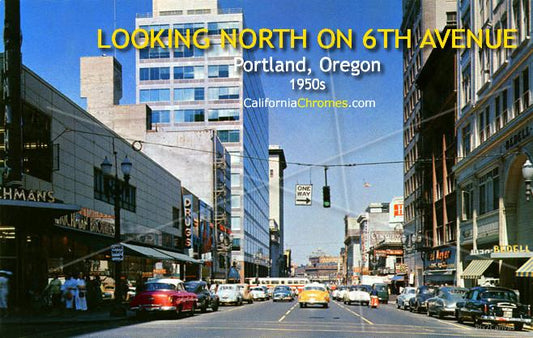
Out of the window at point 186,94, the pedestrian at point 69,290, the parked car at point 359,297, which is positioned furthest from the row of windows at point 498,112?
the window at point 186,94

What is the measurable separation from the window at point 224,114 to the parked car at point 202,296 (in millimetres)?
61237

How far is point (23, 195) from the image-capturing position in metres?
27.2

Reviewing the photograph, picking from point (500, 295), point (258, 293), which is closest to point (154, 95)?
point (258, 293)

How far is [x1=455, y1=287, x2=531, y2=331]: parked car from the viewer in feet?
87.2

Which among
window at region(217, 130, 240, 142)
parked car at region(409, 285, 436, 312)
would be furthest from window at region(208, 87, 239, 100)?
parked car at region(409, 285, 436, 312)

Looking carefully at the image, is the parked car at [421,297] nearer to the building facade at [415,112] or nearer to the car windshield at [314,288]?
the car windshield at [314,288]

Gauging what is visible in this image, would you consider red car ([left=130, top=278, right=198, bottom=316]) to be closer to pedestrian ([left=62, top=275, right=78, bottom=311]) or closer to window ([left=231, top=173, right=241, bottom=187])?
pedestrian ([left=62, top=275, right=78, bottom=311])

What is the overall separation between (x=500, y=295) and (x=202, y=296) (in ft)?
50.5

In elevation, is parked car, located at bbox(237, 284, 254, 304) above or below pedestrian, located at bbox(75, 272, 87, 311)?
below

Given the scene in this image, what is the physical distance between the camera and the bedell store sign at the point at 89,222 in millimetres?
34003

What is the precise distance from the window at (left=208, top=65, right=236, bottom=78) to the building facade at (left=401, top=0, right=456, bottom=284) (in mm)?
23958

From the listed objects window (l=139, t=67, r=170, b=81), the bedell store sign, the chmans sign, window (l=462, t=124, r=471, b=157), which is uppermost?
window (l=139, t=67, r=170, b=81)

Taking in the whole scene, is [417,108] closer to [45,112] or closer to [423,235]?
[423,235]

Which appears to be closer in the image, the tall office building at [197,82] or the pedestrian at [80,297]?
the pedestrian at [80,297]
